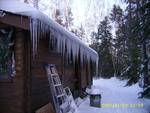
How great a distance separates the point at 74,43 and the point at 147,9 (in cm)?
298

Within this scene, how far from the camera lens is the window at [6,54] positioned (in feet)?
21.3

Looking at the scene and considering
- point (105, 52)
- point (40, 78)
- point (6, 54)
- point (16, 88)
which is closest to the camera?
point (16, 88)

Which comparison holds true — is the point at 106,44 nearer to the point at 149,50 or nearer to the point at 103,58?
the point at 103,58

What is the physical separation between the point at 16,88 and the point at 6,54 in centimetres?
94

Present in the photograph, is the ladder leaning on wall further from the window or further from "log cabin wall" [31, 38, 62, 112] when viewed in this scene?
the window

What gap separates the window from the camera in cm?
650

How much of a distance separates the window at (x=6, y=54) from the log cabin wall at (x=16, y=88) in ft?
0.44

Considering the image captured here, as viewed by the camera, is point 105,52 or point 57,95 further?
point 105,52

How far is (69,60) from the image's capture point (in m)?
11.1

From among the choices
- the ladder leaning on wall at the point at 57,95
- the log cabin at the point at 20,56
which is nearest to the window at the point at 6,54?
the log cabin at the point at 20,56

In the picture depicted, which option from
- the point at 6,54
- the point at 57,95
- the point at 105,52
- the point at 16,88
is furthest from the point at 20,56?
the point at 105,52

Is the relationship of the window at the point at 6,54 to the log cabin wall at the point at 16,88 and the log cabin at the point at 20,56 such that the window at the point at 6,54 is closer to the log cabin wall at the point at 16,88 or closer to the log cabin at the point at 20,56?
the log cabin at the point at 20,56

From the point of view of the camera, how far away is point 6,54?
21.6 feet

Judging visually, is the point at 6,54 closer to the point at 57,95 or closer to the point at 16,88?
the point at 16,88
